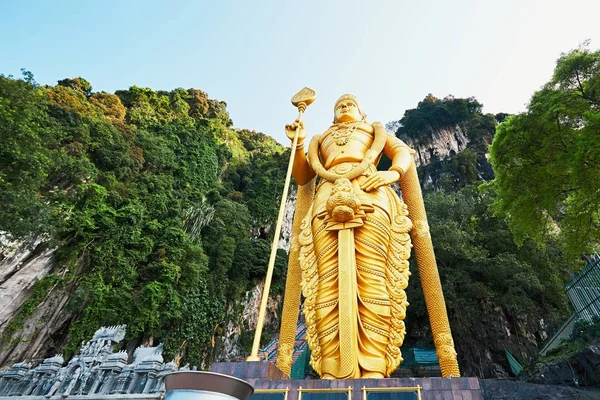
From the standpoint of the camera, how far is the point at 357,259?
3920 mm

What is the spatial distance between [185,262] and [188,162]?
254 inches

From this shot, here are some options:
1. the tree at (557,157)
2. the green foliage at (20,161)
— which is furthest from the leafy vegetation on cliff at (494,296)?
the green foliage at (20,161)

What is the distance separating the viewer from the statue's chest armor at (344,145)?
15.5 feet

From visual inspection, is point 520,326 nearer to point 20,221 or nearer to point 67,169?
point 20,221

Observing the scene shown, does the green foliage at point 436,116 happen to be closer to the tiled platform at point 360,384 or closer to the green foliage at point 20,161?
the green foliage at point 20,161

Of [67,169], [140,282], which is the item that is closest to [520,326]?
[140,282]

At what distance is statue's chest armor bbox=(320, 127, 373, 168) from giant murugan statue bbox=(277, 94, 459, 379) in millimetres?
13

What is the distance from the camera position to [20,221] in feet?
25.2

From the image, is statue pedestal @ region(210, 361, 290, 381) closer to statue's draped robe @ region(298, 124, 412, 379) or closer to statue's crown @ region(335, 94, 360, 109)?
statue's draped robe @ region(298, 124, 412, 379)

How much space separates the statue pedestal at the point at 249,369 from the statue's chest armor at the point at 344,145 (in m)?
2.67

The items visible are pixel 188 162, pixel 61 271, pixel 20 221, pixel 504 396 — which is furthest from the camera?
pixel 188 162

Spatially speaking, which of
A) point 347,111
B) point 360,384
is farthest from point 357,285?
point 347,111

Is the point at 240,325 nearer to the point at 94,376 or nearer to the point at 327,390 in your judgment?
the point at 94,376

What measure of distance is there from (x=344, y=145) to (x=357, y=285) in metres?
1.90
